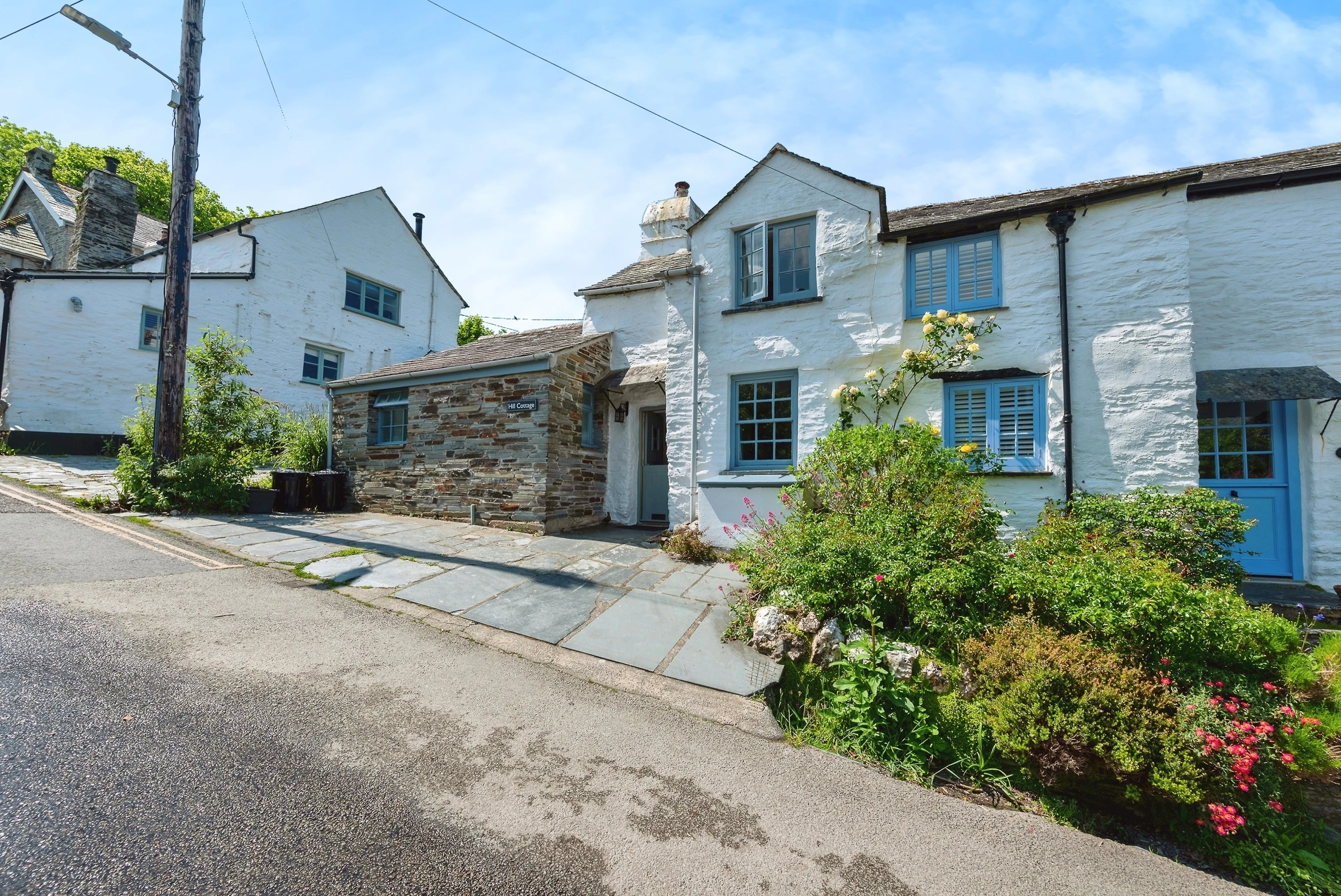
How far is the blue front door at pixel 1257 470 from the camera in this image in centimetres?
685

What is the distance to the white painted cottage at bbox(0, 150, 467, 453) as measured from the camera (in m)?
13.4

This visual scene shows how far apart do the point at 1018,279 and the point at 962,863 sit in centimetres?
761

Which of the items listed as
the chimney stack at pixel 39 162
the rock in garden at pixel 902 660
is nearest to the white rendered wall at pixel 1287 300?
the rock in garden at pixel 902 660

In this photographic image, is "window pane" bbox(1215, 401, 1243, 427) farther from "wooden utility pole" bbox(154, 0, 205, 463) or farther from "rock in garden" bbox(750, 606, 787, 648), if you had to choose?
"wooden utility pole" bbox(154, 0, 205, 463)

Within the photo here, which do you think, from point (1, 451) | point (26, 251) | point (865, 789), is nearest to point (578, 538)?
point (865, 789)

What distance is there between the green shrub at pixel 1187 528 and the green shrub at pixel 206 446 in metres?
13.2

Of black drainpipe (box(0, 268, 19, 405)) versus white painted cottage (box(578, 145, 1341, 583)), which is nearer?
white painted cottage (box(578, 145, 1341, 583))

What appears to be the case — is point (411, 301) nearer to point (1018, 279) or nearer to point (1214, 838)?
point (1018, 279)

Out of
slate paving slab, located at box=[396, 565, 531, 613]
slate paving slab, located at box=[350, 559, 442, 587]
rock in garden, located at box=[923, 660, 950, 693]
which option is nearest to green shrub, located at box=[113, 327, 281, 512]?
slate paving slab, located at box=[350, 559, 442, 587]

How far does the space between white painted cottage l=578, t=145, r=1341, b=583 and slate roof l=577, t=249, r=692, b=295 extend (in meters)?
1.84

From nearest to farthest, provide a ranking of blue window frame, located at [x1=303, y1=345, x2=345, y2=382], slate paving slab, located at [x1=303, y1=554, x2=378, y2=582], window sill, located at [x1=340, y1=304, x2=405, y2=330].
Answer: slate paving slab, located at [x1=303, y1=554, x2=378, y2=582], blue window frame, located at [x1=303, y1=345, x2=345, y2=382], window sill, located at [x1=340, y1=304, x2=405, y2=330]

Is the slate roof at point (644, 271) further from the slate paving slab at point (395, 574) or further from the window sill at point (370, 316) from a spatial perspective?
the window sill at point (370, 316)

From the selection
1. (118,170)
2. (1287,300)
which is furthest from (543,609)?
(118,170)

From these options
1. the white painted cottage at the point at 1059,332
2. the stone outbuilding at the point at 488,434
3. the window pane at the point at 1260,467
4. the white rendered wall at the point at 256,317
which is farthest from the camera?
the white rendered wall at the point at 256,317
